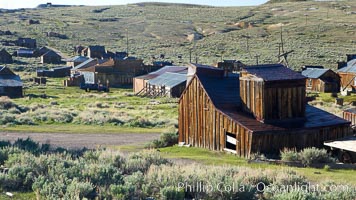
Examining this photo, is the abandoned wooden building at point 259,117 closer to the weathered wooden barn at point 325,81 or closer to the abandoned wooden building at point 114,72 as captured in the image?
the weathered wooden barn at point 325,81

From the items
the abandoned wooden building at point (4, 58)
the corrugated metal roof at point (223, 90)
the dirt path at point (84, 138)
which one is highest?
the corrugated metal roof at point (223, 90)

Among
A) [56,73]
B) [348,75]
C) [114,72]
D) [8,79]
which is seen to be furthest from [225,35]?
[8,79]

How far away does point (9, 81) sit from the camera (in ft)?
190

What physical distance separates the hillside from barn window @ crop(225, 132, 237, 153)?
6212cm

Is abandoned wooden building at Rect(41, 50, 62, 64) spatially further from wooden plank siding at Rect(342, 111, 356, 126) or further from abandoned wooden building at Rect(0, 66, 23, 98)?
wooden plank siding at Rect(342, 111, 356, 126)

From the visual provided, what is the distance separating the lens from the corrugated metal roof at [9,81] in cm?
5709

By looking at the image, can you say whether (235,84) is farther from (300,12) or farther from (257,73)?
(300,12)

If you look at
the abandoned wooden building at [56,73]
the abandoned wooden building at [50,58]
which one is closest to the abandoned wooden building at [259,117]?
the abandoned wooden building at [56,73]

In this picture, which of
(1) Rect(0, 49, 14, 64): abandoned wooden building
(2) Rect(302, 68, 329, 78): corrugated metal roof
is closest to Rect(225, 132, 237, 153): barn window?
(2) Rect(302, 68, 329, 78): corrugated metal roof

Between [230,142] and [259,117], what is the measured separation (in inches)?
61.6

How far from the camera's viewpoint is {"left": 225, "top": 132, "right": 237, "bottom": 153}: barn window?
22.1 m

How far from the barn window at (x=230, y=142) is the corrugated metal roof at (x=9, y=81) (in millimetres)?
39475

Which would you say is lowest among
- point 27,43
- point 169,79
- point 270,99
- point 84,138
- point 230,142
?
point 84,138

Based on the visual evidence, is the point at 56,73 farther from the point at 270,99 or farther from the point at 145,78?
the point at 270,99
